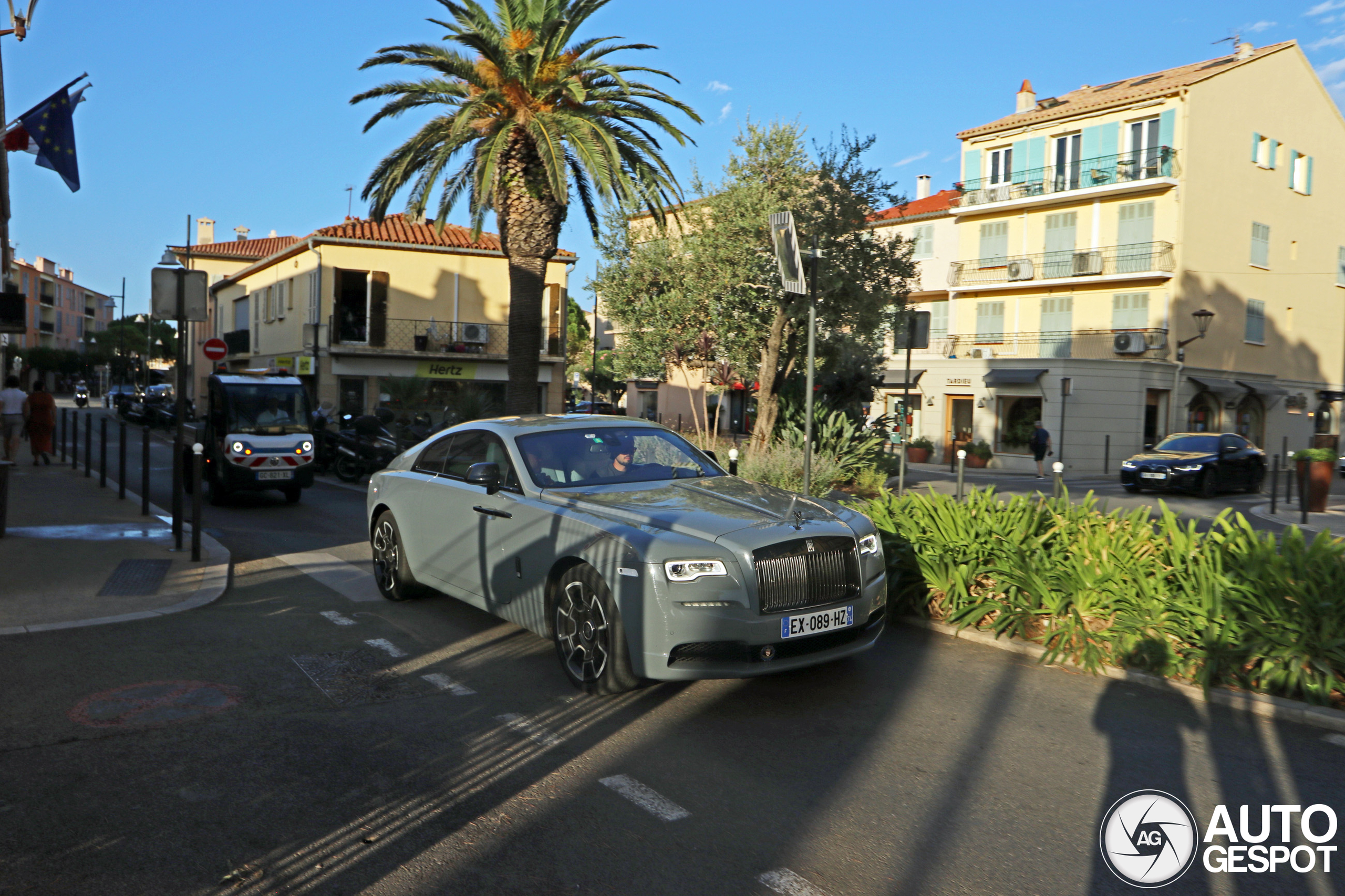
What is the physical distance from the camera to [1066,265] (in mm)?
36625

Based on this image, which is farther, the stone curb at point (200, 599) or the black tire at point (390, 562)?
the black tire at point (390, 562)

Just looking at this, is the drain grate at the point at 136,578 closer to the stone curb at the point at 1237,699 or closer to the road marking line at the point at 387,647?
the road marking line at the point at 387,647

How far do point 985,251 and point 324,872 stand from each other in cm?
3968

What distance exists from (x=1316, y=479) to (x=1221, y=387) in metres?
20.5

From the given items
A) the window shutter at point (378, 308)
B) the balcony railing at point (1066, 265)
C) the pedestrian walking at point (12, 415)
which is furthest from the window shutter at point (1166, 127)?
the pedestrian walking at point (12, 415)

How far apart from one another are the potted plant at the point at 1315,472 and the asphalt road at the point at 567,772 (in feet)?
46.1

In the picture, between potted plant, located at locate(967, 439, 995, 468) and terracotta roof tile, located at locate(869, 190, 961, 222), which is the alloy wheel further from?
terracotta roof tile, located at locate(869, 190, 961, 222)

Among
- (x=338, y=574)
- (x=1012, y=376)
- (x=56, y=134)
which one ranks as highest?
(x=56, y=134)

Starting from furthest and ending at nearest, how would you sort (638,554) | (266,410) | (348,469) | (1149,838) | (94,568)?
(348,469)
(266,410)
(94,568)
(638,554)
(1149,838)

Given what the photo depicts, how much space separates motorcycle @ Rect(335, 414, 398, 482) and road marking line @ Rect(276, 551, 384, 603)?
912cm

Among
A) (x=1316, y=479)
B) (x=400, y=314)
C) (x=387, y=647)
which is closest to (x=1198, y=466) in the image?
(x=1316, y=479)

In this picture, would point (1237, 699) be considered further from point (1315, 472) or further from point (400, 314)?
point (400, 314)

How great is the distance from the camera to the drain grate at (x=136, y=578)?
7.95 metres

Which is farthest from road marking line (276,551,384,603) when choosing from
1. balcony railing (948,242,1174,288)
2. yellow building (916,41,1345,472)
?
balcony railing (948,242,1174,288)
